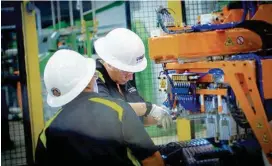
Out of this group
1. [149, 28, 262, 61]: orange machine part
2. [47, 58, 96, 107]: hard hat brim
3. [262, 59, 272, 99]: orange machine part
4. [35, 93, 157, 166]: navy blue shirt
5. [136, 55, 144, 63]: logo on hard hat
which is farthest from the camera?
[149, 28, 262, 61]: orange machine part

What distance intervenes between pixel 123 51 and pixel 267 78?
3.40ft

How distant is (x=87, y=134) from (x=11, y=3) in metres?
2.53

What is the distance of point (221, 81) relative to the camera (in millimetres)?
3029

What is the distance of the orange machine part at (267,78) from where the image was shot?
2.76 m

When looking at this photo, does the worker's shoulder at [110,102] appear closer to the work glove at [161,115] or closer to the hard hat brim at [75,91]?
the hard hat brim at [75,91]

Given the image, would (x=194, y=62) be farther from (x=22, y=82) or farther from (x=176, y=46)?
(x=22, y=82)

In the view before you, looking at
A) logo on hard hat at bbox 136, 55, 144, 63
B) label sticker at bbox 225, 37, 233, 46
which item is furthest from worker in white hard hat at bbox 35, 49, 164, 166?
label sticker at bbox 225, 37, 233, 46

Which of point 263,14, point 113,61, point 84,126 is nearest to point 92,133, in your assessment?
point 84,126

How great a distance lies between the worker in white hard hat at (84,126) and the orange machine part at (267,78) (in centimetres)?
106

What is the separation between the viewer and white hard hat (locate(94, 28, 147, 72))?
281 centimetres

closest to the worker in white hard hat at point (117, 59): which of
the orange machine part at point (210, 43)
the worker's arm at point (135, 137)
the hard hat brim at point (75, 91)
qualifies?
the orange machine part at point (210, 43)

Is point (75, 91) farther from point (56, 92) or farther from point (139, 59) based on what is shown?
point (139, 59)

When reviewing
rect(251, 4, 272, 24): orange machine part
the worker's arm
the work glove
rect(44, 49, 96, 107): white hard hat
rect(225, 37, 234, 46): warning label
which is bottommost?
the work glove

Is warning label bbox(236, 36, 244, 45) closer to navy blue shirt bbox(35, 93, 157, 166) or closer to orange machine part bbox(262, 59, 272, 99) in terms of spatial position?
orange machine part bbox(262, 59, 272, 99)
